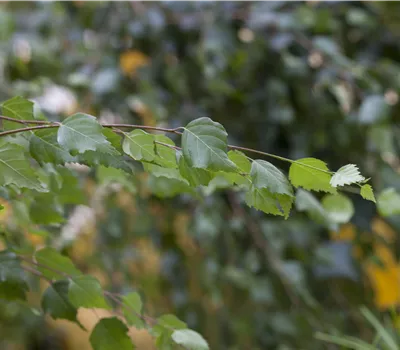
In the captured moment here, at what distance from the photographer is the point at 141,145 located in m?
0.43

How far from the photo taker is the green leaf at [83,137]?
400 millimetres

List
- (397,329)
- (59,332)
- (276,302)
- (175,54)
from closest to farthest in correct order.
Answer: (397,329) → (276,302) → (175,54) → (59,332)

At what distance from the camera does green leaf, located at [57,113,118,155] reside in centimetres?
40

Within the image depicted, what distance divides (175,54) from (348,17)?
0.36m

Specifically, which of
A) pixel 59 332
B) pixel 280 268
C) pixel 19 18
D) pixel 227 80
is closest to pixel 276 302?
pixel 280 268

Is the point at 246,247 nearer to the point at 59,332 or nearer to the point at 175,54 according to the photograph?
the point at 175,54

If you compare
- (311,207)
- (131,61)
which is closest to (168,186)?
(311,207)

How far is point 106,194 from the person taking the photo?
119 cm

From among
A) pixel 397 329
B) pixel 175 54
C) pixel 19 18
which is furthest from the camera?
pixel 19 18

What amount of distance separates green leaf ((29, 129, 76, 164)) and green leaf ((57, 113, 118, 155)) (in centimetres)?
2

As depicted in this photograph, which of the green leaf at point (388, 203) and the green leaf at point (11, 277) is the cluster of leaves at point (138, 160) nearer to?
the green leaf at point (11, 277)

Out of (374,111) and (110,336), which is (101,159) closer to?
(110,336)

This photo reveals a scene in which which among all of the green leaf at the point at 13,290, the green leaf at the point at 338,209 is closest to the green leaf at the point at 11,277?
the green leaf at the point at 13,290

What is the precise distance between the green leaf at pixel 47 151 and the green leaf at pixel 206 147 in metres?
0.09
